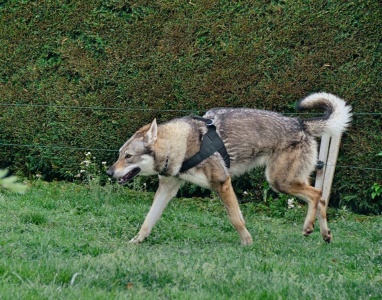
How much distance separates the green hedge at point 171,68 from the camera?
8.74 metres

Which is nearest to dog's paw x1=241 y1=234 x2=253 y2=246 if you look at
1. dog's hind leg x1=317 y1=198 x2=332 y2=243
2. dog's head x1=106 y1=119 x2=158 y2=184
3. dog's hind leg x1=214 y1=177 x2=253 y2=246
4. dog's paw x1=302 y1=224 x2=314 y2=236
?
dog's hind leg x1=214 y1=177 x2=253 y2=246

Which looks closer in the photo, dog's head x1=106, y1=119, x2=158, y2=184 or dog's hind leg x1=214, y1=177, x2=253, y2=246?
dog's hind leg x1=214, y1=177, x2=253, y2=246

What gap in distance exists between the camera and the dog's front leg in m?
7.06

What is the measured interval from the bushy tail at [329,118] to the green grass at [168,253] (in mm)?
1150

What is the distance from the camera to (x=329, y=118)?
7.57 meters

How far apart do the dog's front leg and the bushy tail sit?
1.54m

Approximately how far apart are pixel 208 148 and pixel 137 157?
0.74 m

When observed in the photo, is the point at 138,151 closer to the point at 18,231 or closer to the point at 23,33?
the point at 18,231

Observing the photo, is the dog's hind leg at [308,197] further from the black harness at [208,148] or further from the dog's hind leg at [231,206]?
the black harness at [208,148]

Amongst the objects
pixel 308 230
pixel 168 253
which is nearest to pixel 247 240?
pixel 308 230

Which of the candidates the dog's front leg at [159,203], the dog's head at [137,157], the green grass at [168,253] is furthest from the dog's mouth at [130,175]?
the green grass at [168,253]

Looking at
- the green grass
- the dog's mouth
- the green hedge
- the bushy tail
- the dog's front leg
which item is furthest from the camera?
the green hedge

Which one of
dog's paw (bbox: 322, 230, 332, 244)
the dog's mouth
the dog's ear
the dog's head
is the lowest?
dog's paw (bbox: 322, 230, 332, 244)

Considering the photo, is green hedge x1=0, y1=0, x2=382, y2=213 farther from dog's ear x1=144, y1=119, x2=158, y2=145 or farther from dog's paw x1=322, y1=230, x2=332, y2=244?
dog's ear x1=144, y1=119, x2=158, y2=145
